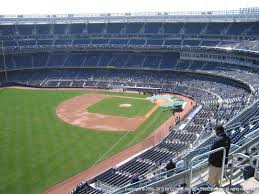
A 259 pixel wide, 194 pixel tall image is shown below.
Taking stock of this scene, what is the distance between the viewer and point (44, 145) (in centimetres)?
3584

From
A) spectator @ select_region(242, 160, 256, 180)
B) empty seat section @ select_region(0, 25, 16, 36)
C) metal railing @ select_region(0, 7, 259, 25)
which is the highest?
metal railing @ select_region(0, 7, 259, 25)

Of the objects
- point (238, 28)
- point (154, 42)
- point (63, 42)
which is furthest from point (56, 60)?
point (238, 28)

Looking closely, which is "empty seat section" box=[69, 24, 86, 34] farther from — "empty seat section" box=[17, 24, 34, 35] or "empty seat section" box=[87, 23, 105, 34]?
"empty seat section" box=[17, 24, 34, 35]

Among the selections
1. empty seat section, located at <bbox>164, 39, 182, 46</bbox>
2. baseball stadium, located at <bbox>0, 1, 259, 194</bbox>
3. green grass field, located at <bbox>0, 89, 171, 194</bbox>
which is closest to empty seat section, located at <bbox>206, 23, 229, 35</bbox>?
baseball stadium, located at <bbox>0, 1, 259, 194</bbox>

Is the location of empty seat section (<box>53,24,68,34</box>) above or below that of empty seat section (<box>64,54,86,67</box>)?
above

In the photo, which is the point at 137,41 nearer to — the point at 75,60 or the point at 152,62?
the point at 152,62

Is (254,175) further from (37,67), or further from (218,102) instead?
(37,67)

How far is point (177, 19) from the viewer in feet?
255

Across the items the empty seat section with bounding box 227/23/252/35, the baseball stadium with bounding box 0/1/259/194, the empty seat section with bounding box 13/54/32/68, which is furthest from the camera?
the empty seat section with bounding box 13/54/32/68

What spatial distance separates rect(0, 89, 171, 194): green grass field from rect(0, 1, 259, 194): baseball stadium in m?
0.11

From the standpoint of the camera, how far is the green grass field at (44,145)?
2836 cm

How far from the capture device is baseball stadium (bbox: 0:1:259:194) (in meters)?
18.8

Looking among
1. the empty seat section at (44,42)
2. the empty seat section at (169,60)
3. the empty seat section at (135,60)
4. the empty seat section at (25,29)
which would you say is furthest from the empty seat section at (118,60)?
the empty seat section at (25,29)

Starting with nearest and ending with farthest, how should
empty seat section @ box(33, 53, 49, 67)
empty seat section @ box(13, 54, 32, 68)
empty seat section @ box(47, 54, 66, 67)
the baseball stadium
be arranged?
the baseball stadium
empty seat section @ box(13, 54, 32, 68)
empty seat section @ box(33, 53, 49, 67)
empty seat section @ box(47, 54, 66, 67)
